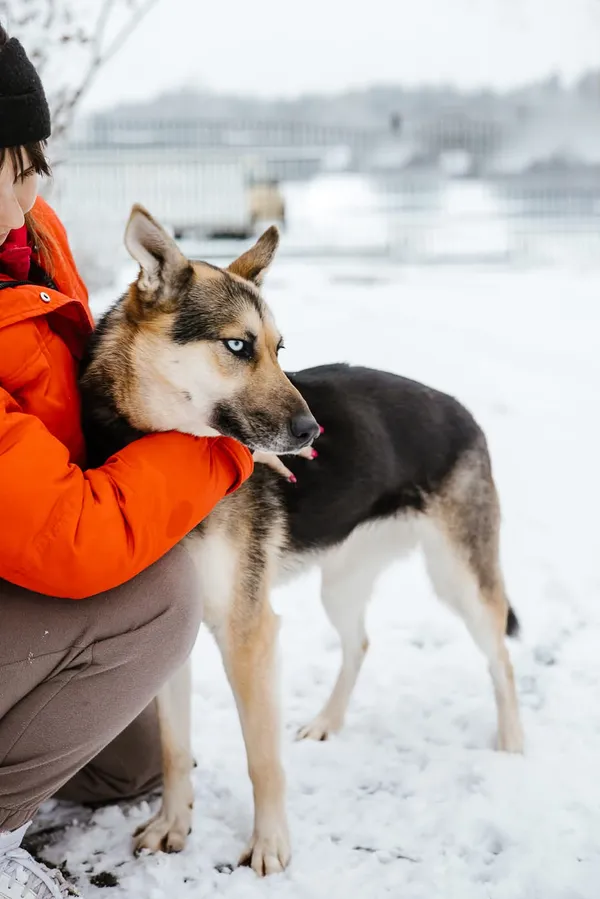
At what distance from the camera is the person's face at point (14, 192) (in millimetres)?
1261

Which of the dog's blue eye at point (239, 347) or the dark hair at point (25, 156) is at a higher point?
the dark hair at point (25, 156)

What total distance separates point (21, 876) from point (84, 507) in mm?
655

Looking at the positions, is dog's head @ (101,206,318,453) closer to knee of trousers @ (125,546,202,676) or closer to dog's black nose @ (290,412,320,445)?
dog's black nose @ (290,412,320,445)

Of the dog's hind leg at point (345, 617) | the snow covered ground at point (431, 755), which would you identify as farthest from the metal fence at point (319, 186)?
the dog's hind leg at point (345, 617)

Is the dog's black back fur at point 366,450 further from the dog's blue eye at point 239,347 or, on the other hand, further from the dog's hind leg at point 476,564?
the dog's blue eye at point 239,347

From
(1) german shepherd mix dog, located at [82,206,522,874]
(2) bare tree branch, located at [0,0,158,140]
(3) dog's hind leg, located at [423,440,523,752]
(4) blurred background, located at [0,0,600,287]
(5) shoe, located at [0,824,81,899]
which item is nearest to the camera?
(5) shoe, located at [0,824,81,899]

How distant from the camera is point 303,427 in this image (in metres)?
1.44

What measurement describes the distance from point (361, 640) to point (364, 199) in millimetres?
4485

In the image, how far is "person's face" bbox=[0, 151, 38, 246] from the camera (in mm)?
1261

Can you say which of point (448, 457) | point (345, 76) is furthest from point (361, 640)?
point (345, 76)

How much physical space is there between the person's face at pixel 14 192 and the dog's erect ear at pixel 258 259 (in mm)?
455

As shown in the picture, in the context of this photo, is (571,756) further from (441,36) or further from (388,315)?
(441,36)

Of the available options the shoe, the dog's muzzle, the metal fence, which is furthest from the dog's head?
the metal fence

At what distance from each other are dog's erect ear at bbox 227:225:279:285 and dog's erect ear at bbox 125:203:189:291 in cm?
20
